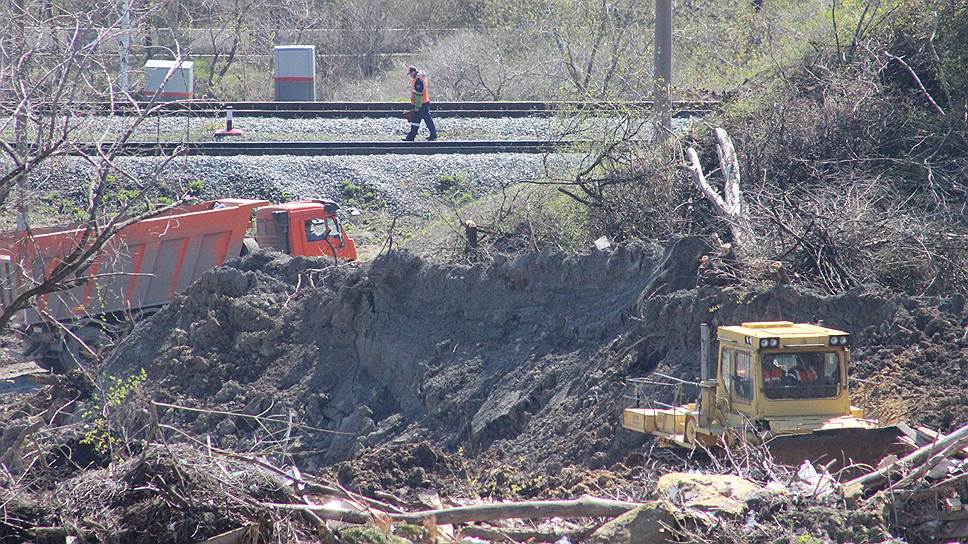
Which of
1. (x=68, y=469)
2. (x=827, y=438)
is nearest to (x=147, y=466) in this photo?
(x=68, y=469)

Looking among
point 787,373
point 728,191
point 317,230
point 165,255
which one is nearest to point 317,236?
point 317,230

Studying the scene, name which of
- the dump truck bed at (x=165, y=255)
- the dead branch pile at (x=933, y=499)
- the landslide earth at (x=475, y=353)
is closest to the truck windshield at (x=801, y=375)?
the landslide earth at (x=475, y=353)

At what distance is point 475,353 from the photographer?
1412 cm

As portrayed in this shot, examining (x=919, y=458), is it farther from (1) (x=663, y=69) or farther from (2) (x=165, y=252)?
(2) (x=165, y=252)

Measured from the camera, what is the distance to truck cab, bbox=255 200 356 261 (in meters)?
19.2

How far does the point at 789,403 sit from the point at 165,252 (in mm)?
11666

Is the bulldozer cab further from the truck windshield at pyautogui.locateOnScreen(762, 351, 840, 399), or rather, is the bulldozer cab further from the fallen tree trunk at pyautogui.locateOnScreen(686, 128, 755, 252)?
the fallen tree trunk at pyautogui.locateOnScreen(686, 128, 755, 252)

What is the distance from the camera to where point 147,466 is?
6.85m

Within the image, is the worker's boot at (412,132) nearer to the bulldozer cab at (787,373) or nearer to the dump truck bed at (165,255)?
the dump truck bed at (165,255)

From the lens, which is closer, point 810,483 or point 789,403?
point 810,483

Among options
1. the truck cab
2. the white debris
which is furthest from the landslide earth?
the white debris

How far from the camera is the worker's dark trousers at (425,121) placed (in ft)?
77.8

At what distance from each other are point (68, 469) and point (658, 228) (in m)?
8.76

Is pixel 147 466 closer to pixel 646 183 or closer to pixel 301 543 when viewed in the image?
pixel 301 543
